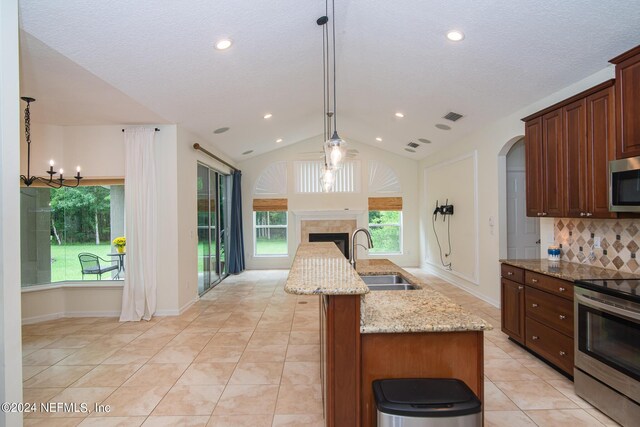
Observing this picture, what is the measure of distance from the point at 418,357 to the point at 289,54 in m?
3.19

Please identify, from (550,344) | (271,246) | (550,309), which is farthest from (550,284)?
(271,246)

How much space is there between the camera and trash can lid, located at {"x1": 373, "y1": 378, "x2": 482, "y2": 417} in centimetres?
127

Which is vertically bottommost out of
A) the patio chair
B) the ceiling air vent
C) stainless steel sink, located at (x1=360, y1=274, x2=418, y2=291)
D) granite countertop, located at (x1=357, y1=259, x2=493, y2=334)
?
the patio chair

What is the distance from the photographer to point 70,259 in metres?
4.64

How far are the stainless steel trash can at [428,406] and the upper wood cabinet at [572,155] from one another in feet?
7.34

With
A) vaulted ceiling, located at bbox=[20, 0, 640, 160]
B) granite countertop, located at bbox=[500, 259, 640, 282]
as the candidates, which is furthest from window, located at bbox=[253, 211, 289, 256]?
granite countertop, located at bbox=[500, 259, 640, 282]

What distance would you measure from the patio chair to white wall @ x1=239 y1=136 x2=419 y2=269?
3695mm

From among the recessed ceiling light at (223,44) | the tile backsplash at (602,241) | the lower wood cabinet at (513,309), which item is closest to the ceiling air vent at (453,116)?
the tile backsplash at (602,241)

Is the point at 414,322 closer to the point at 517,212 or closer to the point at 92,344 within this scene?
the point at 92,344

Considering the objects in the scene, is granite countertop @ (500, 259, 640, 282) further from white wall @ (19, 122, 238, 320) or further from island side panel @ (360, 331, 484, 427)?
white wall @ (19, 122, 238, 320)

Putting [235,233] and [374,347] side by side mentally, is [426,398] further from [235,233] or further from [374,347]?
[235,233]

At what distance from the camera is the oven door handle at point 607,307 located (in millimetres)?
2016

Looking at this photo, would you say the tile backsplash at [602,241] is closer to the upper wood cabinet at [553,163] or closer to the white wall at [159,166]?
the upper wood cabinet at [553,163]

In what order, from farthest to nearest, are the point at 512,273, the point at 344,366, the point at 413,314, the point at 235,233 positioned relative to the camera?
the point at 235,233, the point at 512,273, the point at 413,314, the point at 344,366
